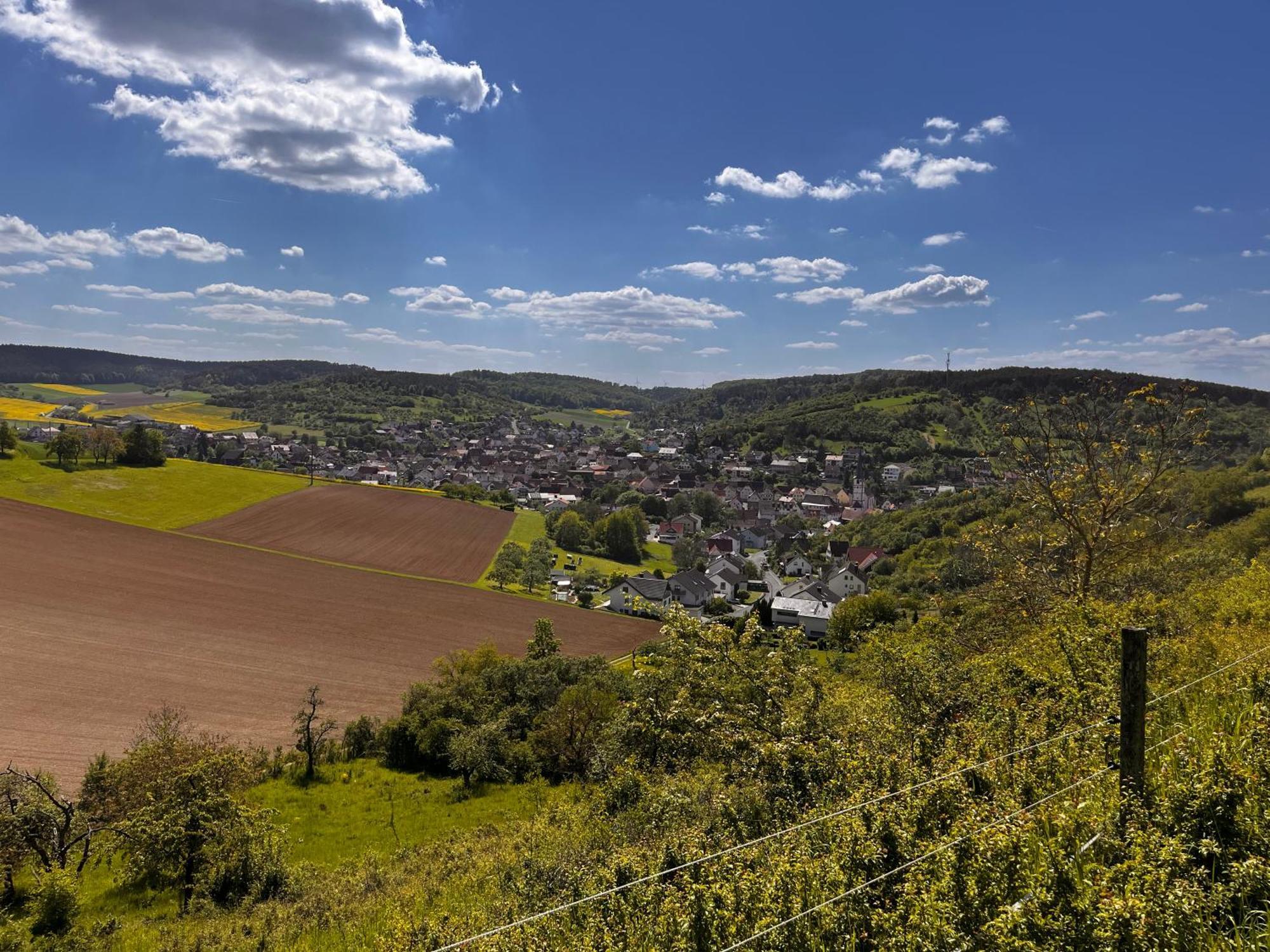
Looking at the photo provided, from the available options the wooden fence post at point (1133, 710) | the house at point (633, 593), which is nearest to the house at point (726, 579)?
the house at point (633, 593)

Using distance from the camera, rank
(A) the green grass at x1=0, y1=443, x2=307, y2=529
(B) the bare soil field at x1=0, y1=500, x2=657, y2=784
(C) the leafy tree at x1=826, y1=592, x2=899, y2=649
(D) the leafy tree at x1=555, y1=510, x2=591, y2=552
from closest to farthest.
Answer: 1. (B) the bare soil field at x1=0, y1=500, x2=657, y2=784
2. (C) the leafy tree at x1=826, y1=592, x2=899, y2=649
3. (A) the green grass at x1=0, y1=443, x2=307, y2=529
4. (D) the leafy tree at x1=555, y1=510, x2=591, y2=552

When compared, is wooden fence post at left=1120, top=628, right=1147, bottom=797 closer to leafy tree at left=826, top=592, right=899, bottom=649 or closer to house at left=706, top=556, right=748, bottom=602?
leafy tree at left=826, top=592, right=899, bottom=649

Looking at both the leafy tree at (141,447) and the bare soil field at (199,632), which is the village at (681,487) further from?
the leafy tree at (141,447)

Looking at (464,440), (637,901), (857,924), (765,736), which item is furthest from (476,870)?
(464,440)

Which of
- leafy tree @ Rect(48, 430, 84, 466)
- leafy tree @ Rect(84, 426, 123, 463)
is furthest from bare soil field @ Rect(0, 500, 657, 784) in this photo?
leafy tree @ Rect(84, 426, 123, 463)

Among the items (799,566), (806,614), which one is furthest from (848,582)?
(806,614)

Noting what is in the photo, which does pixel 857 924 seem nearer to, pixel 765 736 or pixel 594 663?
pixel 765 736
